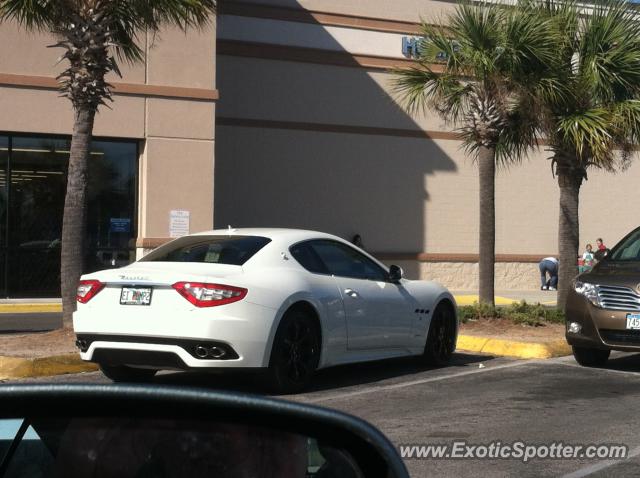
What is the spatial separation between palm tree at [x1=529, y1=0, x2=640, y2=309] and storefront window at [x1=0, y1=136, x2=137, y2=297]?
9.88m

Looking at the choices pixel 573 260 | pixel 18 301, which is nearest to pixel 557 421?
pixel 573 260

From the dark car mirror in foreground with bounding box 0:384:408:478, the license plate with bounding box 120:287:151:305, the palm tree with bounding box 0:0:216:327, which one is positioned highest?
the palm tree with bounding box 0:0:216:327

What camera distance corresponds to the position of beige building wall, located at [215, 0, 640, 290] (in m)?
25.5

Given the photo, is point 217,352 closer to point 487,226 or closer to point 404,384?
point 404,384

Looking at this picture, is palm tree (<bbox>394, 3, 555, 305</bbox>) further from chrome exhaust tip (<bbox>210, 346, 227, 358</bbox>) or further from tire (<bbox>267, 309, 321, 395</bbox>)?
chrome exhaust tip (<bbox>210, 346, 227, 358</bbox>)

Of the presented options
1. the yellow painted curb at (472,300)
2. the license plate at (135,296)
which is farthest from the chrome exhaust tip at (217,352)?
the yellow painted curb at (472,300)

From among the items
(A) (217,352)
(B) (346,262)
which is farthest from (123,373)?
(B) (346,262)

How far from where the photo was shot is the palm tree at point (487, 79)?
48.3 feet

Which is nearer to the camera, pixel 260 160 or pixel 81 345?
pixel 81 345

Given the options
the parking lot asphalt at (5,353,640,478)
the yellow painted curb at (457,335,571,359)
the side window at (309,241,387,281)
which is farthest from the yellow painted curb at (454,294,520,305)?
the side window at (309,241,387,281)

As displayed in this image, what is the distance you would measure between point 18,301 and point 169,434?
65.3 feet

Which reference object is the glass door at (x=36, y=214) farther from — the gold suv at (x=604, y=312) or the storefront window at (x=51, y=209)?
the gold suv at (x=604, y=312)

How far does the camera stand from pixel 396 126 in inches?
1073

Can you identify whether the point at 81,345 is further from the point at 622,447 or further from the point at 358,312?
the point at 622,447
